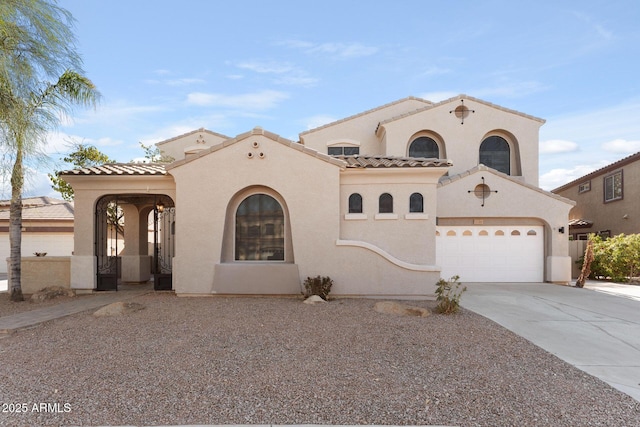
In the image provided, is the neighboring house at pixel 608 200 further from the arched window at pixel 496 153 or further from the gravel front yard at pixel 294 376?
the gravel front yard at pixel 294 376

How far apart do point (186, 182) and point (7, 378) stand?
6.58 meters

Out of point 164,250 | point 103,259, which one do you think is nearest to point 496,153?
point 164,250

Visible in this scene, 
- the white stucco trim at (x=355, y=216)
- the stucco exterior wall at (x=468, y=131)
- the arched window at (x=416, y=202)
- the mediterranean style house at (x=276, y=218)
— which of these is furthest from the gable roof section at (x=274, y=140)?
the stucco exterior wall at (x=468, y=131)

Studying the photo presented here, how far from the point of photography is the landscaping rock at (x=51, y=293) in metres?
10.8

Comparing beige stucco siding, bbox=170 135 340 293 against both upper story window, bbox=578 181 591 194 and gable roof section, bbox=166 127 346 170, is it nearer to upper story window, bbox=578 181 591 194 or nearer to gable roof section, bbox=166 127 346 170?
gable roof section, bbox=166 127 346 170

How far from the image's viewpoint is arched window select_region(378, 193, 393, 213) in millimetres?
11289

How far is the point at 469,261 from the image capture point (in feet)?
47.3

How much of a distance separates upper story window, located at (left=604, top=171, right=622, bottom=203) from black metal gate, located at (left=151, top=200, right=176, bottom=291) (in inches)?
810

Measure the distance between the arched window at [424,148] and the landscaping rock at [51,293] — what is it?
46.5ft

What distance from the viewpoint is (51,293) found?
11141mm

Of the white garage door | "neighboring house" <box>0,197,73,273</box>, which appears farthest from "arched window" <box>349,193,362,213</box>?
"neighboring house" <box>0,197,73,273</box>

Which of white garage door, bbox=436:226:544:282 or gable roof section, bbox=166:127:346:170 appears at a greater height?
gable roof section, bbox=166:127:346:170

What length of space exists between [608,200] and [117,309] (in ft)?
73.6

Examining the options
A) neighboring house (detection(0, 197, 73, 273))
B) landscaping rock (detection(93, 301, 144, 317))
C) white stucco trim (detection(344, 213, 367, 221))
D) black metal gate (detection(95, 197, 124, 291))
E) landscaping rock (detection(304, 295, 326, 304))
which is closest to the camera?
landscaping rock (detection(93, 301, 144, 317))
